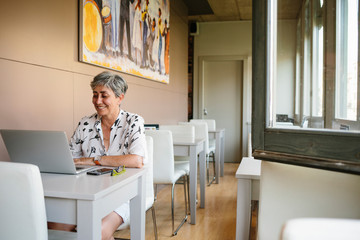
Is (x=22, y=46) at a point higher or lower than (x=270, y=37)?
higher

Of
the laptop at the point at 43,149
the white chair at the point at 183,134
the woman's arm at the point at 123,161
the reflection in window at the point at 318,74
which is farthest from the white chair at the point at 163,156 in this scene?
the reflection in window at the point at 318,74

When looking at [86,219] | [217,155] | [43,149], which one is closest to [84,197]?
[86,219]

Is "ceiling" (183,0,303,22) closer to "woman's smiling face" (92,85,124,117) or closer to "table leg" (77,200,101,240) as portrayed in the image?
"woman's smiling face" (92,85,124,117)

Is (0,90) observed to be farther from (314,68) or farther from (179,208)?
(179,208)

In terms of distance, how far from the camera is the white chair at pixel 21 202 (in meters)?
1.07

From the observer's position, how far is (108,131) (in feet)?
6.82

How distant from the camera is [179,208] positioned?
11.7 ft

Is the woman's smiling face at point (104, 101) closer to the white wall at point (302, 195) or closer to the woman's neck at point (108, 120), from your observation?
the woman's neck at point (108, 120)

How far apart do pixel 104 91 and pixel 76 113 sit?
55cm

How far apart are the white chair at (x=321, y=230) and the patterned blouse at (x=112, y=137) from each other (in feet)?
4.79

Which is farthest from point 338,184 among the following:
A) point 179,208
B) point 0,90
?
point 179,208

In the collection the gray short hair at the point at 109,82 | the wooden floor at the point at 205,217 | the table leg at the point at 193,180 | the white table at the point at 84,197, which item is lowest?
the wooden floor at the point at 205,217

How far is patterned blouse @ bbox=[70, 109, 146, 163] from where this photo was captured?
1.99 m

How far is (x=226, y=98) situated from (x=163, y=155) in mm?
4219
